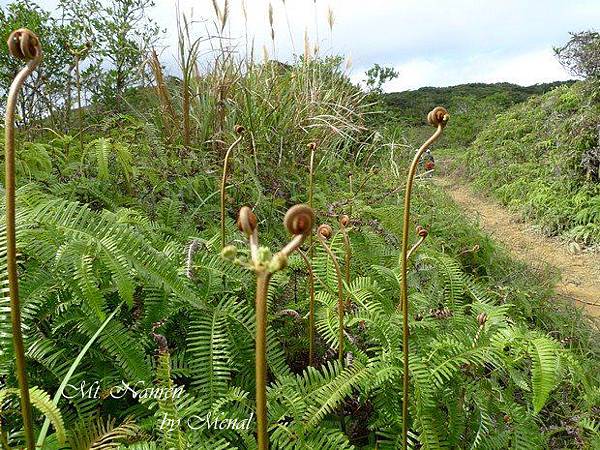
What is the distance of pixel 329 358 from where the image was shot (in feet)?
5.28

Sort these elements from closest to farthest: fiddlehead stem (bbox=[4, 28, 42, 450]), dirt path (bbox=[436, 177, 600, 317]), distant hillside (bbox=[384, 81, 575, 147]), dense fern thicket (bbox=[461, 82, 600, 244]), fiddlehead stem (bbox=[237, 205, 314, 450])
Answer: fiddlehead stem (bbox=[237, 205, 314, 450]) → fiddlehead stem (bbox=[4, 28, 42, 450]) → dirt path (bbox=[436, 177, 600, 317]) → dense fern thicket (bbox=[461, 82, 600, 244]) → distant hillside (bbox=[384, 81, 575, 147])

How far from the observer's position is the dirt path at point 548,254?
4259mm

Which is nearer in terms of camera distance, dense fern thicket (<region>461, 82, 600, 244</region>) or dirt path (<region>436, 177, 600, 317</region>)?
dirt path (<region>436, 177, 600, 317</region>)

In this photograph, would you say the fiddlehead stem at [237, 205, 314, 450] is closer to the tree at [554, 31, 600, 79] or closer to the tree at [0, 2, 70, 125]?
the tree at [0, 2, 70, 125]

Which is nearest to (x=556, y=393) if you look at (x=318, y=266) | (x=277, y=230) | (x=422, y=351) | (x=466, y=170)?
(x=422, y=351)

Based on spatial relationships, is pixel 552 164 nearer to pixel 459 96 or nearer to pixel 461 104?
pixel 461 104

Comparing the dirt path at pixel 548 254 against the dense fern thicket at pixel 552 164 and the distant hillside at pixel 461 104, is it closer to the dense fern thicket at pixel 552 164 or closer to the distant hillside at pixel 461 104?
the dense fern thicket at pixel 552 164

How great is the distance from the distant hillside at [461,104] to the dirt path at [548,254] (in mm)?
2308

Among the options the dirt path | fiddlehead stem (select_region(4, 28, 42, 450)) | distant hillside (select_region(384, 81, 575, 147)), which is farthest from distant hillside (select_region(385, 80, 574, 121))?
fiddlehead stem (select_region(4, 28, 42, 450))

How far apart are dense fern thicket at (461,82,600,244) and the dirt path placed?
18 cm

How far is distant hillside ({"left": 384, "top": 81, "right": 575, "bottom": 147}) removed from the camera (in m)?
13.0

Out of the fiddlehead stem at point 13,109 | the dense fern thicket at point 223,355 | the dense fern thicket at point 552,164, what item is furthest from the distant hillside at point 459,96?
the fiddlehead stem at point 13,109

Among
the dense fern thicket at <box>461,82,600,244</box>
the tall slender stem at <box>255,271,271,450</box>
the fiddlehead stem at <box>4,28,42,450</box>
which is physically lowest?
the dense fern thicket at <box>461,82,600,244</box>

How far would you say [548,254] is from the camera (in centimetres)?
548
